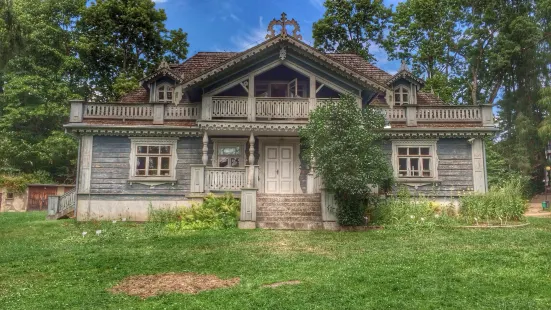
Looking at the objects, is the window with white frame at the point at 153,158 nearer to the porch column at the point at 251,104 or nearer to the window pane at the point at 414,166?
the porch column at the point at 251,104

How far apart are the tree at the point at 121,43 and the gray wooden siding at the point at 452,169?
69.3ft

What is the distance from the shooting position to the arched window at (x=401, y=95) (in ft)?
63.8

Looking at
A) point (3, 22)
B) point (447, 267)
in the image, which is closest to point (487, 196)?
point (447, 267)

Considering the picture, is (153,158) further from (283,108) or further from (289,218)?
(289,218)

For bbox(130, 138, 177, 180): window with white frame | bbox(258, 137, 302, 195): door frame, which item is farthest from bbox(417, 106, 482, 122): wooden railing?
bbox(130, 138, 177, 180): window with white frame

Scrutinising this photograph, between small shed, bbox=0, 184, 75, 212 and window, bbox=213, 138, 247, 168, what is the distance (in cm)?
1529

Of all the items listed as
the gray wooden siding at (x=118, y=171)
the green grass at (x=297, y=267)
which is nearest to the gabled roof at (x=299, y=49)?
the gray wooden siding at (x=118, y=171)

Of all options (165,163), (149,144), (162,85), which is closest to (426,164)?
(165,163)

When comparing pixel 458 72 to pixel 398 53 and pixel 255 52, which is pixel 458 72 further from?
pixel 255 52

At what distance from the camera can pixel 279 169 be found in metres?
18.2

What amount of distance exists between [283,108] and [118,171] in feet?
25.1

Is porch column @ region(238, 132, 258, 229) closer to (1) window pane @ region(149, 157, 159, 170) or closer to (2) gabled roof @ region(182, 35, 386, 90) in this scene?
(2) gabled roof @ region(182, 35, 386, 90)

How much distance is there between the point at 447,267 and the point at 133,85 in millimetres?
25122

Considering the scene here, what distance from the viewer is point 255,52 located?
15938mm
